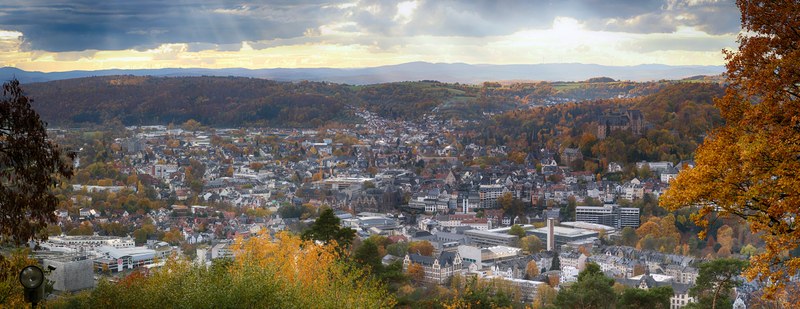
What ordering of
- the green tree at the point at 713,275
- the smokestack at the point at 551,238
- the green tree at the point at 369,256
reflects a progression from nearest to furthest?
the green tree at the point at 713,275, the green tree at the point at 369,256, the smokestack at the point at 551,238

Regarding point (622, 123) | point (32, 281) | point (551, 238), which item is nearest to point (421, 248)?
point (551, 238)

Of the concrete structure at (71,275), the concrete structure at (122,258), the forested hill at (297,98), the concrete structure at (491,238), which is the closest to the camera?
the concrete structure at (71,275)

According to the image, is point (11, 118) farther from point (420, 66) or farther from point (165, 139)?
point (420, 66)

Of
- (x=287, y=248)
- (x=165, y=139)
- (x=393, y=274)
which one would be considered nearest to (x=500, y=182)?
(x=165, y=139)

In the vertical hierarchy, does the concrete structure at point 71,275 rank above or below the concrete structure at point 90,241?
above

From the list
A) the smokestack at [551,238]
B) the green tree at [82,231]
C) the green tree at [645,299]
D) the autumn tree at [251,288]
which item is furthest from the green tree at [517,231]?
the autumn tree at [251,288]

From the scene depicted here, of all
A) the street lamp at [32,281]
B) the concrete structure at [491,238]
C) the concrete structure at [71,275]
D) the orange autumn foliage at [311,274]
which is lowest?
the concrete structure at [491,238]

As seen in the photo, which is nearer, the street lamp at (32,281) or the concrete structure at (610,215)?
the street lamp at (32,281)

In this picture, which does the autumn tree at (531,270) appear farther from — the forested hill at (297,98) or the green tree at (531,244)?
the forested hill at (297,98)
